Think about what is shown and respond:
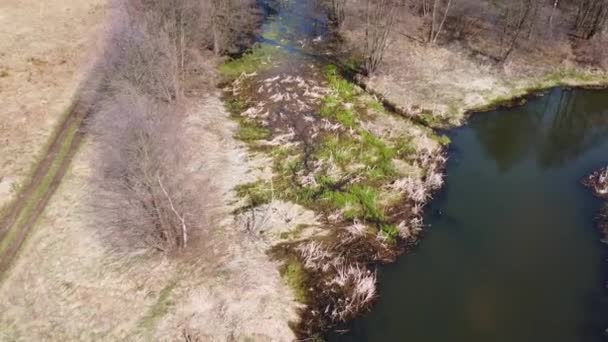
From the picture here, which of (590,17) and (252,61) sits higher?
(590,17)

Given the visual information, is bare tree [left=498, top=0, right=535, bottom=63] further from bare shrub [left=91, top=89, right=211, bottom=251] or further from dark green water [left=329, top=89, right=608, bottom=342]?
bare shrub [left=91, top=89, right=211, bottom=251]

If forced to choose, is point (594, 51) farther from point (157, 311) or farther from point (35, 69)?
point (35, 69)

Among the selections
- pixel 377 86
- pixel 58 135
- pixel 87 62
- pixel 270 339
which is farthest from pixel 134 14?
pixel 270 339

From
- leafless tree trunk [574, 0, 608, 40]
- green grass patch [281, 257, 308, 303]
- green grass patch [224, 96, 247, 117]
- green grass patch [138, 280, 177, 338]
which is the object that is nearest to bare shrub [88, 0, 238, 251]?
green grass patch [138, 280, 177, 338]

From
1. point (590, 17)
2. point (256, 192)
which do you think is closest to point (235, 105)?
point (256, 192)

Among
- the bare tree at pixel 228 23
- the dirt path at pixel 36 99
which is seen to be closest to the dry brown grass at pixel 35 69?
the dirt path at pixel 36 99

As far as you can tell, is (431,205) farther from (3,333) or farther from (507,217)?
(3,333)
